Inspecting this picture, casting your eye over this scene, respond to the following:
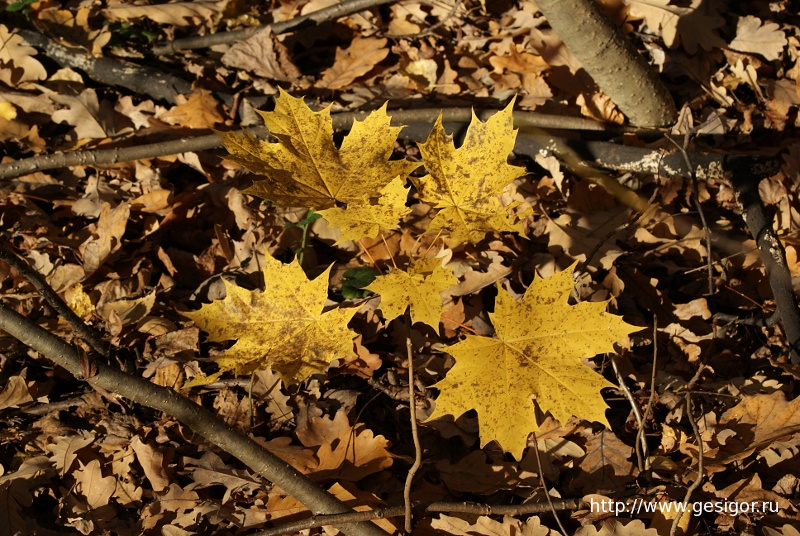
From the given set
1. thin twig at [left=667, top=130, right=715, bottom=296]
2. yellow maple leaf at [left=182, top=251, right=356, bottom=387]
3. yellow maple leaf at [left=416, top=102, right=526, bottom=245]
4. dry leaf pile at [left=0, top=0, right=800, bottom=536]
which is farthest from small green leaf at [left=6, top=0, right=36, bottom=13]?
thin twig at [left=667, top=130, right=715, bottom=296]

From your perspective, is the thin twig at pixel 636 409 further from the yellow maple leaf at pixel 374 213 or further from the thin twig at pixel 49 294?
the thin twig at pixel 49 294

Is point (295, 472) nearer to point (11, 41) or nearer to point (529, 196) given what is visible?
point (529, 196)

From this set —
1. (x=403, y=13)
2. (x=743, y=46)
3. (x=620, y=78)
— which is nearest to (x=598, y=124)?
(x=620, y=78)

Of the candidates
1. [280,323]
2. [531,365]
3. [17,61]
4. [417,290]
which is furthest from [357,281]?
[17,61]

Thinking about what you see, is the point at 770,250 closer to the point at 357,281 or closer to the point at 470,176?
the point at 470,176

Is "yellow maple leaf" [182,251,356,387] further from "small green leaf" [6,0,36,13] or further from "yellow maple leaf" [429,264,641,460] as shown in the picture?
"small green leaf" [6,0,36,13]

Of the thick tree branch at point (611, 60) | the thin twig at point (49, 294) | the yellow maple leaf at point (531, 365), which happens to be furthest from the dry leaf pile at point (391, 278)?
the thin twig at point (49, 294)
